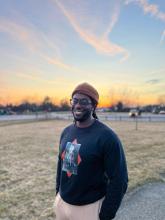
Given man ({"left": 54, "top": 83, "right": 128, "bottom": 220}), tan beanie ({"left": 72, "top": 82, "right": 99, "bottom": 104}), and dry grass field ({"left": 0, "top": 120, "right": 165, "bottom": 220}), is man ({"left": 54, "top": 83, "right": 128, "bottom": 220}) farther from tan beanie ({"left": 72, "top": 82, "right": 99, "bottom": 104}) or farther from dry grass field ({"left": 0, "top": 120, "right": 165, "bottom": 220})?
dry grass field ({"left": 0, "top": 120, "right": 165, "bottom": 220})

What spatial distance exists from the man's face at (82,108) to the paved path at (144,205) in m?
2.24

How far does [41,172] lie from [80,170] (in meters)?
4.69

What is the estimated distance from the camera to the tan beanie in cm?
208

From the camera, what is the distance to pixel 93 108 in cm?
214

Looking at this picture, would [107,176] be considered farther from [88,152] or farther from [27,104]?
[27,104]

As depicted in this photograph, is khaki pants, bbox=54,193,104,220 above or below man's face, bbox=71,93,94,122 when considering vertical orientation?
below

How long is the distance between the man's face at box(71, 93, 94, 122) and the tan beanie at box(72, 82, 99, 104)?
35mm

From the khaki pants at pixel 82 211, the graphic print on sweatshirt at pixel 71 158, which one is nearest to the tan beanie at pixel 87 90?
the graphic print on sweatshirt at pixel 71 158

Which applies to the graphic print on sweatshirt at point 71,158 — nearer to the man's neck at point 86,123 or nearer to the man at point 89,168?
the man at point 89,168

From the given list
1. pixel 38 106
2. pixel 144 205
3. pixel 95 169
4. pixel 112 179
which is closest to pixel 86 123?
pixel 95 169

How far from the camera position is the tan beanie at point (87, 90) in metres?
2.08

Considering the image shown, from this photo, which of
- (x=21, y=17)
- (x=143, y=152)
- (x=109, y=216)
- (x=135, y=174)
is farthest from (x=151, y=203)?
(x=21, y=17)

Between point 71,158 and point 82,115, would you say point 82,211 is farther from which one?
point 82,115

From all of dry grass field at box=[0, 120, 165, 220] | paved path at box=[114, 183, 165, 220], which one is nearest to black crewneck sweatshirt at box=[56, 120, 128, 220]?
paved path at box=[114, 183, 165, 220]
